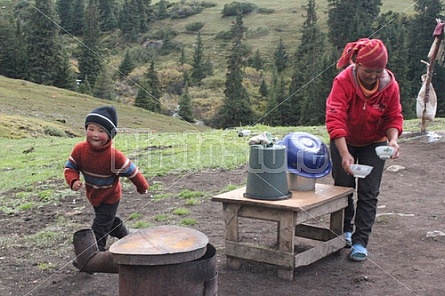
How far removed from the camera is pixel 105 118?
181 inches

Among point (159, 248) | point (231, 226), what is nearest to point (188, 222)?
point (231, 226)

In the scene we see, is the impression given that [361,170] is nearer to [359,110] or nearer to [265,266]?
[359,110]

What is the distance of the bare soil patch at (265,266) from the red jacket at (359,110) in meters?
1.13

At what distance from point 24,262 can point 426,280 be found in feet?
11.5

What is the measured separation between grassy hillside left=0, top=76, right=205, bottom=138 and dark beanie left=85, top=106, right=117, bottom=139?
19375 millimetres

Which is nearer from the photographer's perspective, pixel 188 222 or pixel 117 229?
pixel 117 229

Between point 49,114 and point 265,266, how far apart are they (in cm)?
3110

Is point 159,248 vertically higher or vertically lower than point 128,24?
lower

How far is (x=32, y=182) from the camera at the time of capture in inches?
383

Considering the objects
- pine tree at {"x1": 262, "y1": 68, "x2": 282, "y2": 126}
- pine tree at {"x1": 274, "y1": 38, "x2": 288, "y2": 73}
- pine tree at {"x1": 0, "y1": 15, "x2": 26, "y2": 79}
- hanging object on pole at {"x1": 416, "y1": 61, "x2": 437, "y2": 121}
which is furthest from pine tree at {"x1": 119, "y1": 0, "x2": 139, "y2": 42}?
hanging object on pole at {"x1": 416, "y1": 61, "x2": 437, "y2": 121}

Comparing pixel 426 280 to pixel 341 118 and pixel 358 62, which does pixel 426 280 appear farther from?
pixel 358 62

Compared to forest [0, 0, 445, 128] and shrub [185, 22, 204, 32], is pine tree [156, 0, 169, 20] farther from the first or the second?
forest [0, 0, 445, 128]

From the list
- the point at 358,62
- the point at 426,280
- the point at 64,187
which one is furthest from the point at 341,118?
the point at 64,187

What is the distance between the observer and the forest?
48000 millimetres
